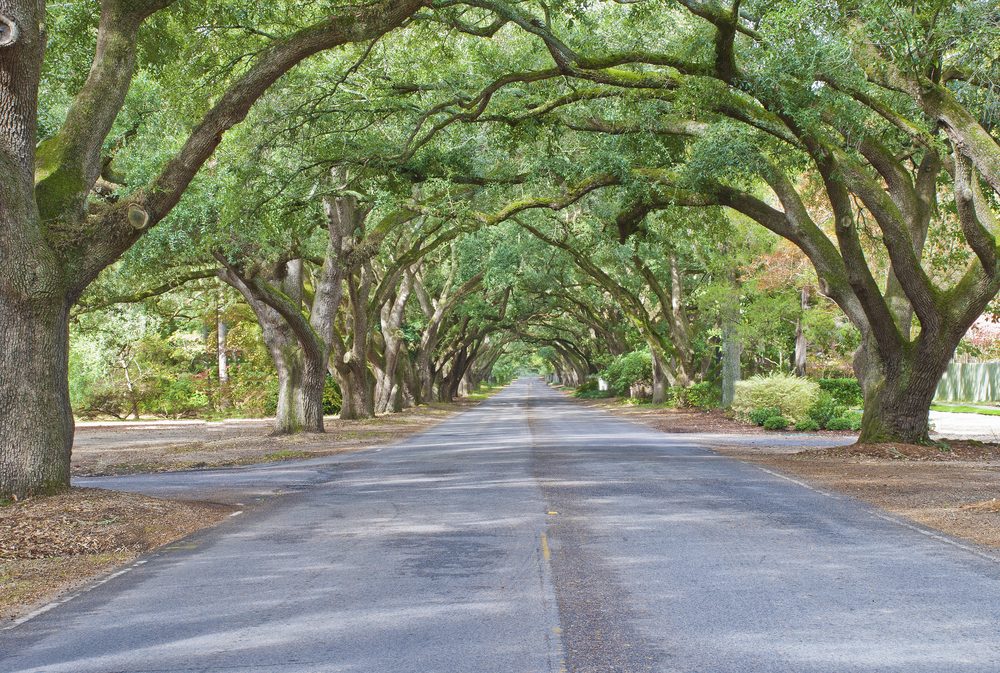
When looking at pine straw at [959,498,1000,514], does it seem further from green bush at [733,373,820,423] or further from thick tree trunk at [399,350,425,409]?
thick tree trunk at [399,350,425,409]

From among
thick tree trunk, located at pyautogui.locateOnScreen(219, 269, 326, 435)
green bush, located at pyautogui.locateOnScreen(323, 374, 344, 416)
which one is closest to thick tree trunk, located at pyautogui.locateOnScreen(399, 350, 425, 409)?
green bush, located at pyautogui.locateOnScreen(323, 374, 344, 416)

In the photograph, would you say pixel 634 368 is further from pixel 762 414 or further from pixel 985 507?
pixel 985 507

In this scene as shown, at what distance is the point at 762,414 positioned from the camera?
28.5 metres

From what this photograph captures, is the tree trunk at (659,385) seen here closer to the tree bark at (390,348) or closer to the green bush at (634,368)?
the green bush at (634,368)

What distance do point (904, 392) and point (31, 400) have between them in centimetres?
1475

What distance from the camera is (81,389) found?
140ft

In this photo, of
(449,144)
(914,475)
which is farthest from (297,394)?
(914,475)

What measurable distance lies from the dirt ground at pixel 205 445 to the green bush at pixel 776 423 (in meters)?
10.5

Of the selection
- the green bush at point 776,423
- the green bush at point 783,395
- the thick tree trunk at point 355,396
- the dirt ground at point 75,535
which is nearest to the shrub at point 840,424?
the green bush at point 783,395

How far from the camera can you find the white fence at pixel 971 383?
152ft

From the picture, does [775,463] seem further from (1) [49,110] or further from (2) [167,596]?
(1) [49,110]

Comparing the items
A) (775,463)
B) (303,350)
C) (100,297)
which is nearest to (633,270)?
(303,350)

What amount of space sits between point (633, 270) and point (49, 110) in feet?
90.4

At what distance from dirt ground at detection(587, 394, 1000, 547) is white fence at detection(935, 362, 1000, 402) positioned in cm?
2745
